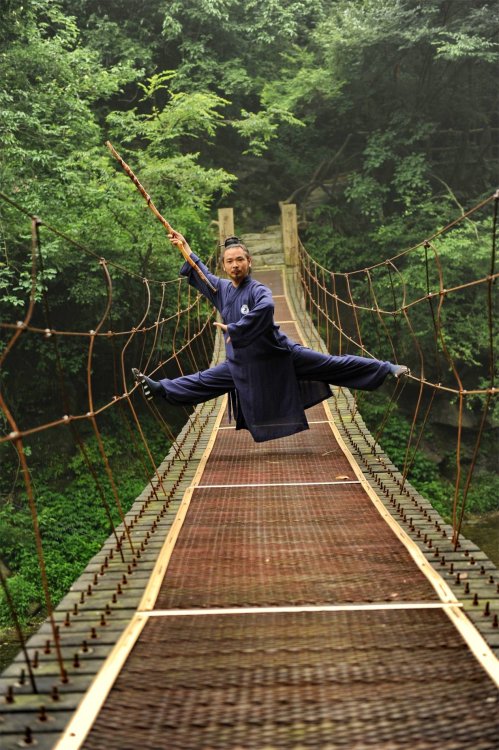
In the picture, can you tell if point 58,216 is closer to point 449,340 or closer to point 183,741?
point 449,340

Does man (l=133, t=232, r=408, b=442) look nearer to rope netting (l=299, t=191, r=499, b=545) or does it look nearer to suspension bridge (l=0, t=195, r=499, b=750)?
suspension bridge (l=0, t=195, r=499, b=750)

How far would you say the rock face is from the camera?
29.9 feet

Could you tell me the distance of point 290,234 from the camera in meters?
8.80

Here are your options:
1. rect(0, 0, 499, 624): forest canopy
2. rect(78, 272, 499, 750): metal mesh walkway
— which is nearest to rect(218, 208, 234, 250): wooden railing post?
rect(0, 0, 499, 624): forest canopy

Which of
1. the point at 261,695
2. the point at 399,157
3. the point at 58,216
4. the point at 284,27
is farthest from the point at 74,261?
the point at 261,695

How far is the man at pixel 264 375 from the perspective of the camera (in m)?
2.73

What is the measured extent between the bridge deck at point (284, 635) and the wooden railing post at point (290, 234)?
6.56m

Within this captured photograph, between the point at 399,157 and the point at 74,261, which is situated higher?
the point at 399,157

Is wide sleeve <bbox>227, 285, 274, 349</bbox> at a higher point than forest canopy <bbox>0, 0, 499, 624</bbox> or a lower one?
lower

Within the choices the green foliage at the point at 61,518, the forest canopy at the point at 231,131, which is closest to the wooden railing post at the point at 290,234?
the forest canopy at the point at 231,131

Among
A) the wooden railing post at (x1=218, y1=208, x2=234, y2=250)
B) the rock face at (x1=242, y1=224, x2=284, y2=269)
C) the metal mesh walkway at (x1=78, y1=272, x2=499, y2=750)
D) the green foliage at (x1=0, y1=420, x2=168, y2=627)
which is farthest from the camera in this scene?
the rock face at (x1=242, y1=224, x2=284, y2=269)

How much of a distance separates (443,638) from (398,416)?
758 centimetres

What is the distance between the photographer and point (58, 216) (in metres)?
6.11

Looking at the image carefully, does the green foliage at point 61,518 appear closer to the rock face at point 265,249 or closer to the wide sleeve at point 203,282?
the rock face at point 265,249
